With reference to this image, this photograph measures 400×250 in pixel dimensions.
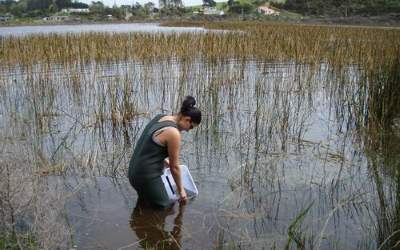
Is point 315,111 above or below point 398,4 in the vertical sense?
below

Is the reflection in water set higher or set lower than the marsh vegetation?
lower

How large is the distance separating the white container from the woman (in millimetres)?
77

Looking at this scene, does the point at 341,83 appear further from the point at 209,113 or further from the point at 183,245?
the point at 183,245

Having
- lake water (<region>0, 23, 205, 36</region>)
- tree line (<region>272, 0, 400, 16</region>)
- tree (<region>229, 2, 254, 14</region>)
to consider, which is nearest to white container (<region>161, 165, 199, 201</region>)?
lake water (<region>0, 23, 205, 36</region>)

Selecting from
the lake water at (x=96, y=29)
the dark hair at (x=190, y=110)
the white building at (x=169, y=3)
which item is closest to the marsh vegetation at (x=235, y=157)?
the dark hair at (x=190, y=110)

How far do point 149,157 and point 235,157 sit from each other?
1.97 metres

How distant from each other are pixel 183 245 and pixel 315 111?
521 centimetres

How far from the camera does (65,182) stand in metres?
5.33

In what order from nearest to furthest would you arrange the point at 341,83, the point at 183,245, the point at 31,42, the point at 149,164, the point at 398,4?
the point at 183,245 < the point at 149,164 < the point at 341,83 < the point at 31,42 < the point at 398,4

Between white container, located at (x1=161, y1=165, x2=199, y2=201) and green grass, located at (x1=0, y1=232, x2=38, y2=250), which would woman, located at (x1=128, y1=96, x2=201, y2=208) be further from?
green grass, located at (x1=0, y1=232, x2=38, y2=250)

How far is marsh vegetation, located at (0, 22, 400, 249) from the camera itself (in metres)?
3.87

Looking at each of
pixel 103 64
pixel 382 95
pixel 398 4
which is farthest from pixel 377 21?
pixel 382 95

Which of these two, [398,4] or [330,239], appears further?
[398,4]

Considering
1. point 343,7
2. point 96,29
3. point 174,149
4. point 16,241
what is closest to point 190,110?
point 174,149
